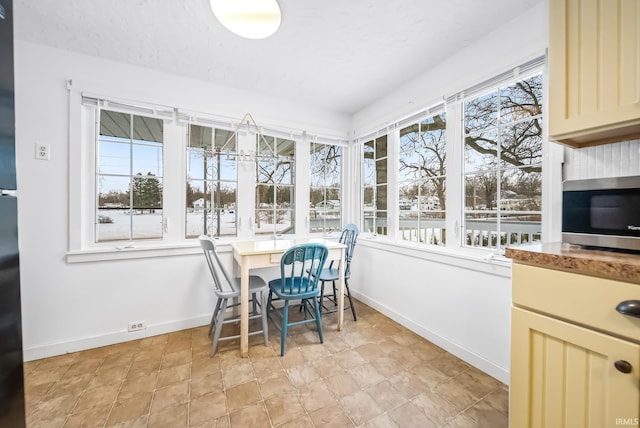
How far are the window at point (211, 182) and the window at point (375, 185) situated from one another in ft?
5.34

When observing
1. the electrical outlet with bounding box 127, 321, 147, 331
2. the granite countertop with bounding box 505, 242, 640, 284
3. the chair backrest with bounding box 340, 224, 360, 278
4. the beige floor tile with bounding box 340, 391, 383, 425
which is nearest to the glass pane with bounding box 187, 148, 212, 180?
the electrical outlet with bounding box 127, 321, 147, 331

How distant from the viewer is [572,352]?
2.82 ft

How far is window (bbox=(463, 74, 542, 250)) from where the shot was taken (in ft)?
5.37

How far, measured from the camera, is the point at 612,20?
944 millimetres

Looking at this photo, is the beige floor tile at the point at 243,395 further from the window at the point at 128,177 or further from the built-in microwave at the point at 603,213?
the built-in microwave at the point at 603,213

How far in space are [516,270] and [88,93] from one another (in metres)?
3.19

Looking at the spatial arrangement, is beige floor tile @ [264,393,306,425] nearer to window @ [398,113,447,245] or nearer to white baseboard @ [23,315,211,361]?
white baseboard @ [23,315,211,361]

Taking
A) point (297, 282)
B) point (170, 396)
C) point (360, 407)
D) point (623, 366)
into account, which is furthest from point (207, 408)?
point (623, 366)

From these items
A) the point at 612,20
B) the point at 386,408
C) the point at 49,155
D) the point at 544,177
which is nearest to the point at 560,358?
the point at 386,408

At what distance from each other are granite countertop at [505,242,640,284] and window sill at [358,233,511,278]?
30.0 inches

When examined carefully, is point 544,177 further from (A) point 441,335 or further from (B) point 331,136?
(B) point 331,136

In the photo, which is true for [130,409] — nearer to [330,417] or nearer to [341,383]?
[330,417]

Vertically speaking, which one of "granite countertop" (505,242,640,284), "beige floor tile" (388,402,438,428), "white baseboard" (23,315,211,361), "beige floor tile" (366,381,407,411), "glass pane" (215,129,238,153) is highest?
"glass pane" (215,129,238,153)

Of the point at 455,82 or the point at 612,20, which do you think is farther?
the point at 455,82
